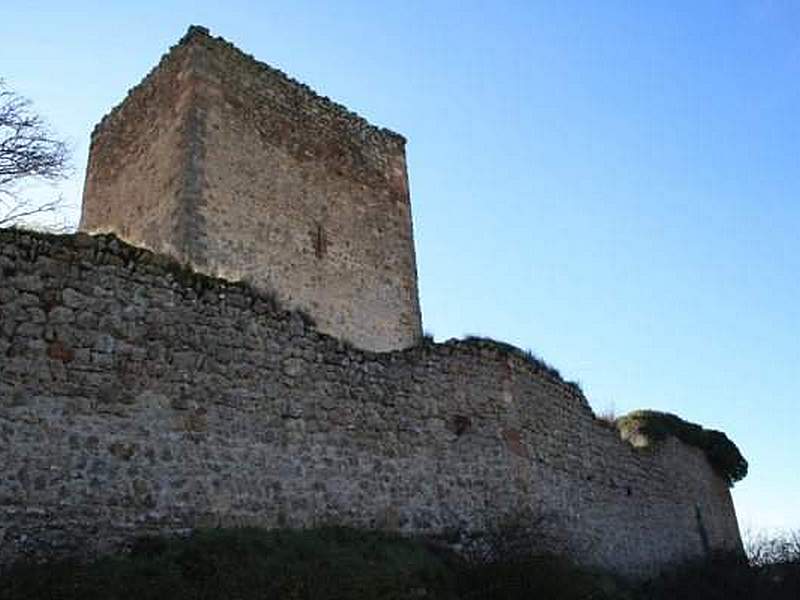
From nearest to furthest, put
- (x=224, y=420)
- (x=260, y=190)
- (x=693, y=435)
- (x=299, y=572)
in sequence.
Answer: (x=299, y=572), (x=224, y=420), (x=260, y=190), (x=693, y=435)

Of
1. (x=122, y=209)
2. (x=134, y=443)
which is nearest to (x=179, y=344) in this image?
(x=134, y=443)

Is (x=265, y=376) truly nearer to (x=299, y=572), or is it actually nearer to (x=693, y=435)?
(x=299, y=572)

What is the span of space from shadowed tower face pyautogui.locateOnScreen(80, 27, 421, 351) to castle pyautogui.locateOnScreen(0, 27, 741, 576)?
44 millimetres

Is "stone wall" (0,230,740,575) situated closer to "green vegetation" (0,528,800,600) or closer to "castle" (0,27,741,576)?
"castle" (0,27,741,576)

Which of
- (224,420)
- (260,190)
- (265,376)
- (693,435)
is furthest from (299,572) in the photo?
(693,435)

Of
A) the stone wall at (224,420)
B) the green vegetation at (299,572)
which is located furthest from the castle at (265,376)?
the green vegetation at (299,572)

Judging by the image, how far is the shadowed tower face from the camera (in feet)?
45.8

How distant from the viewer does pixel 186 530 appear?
738 centimetres

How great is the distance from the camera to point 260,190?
14781 mm

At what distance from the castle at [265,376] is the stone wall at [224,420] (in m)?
0.02

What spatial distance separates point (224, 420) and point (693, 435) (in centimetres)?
1274

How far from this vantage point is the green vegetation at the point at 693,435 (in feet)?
54.5

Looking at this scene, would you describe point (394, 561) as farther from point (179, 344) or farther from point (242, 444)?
point (179, 344)

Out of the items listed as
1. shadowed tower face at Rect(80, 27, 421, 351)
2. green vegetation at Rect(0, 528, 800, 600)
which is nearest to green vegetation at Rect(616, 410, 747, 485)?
shadowed tower face at Rect(80, 27, 421, 351)
